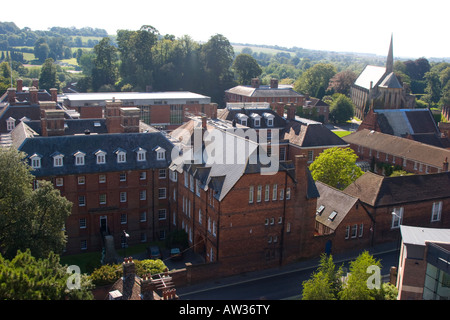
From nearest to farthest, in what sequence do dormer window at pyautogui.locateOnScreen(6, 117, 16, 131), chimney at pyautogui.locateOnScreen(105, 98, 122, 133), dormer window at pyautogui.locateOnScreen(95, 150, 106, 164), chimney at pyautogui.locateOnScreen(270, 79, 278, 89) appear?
dormer window at pyautogui.locateOnScreen(95, 150, 106, 164), chimney at pyautogui.locateOnScreen(105, 98, 122, 133), dormer window at pyautogui.locateOnScreen(6, 117, 16, 131), chimney at pyautogui.locateOnScreen(270, 79, 278, 89)

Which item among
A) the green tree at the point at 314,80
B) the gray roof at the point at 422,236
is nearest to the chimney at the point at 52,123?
the gray roof at the point at 422,236

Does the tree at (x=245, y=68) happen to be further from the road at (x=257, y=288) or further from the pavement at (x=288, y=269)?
the road at (x=257, y=288)

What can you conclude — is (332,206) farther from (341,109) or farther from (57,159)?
(341,109)

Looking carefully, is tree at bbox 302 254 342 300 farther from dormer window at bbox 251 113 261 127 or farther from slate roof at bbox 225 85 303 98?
slate roof at bbox 225 85 303 98

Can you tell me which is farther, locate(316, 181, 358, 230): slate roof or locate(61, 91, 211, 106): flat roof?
locate(61, 91, 211, 106): flat roof

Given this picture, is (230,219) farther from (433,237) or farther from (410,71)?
(410,71)

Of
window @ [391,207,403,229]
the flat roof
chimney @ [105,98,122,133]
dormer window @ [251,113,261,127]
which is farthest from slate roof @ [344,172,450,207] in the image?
the flat roof
